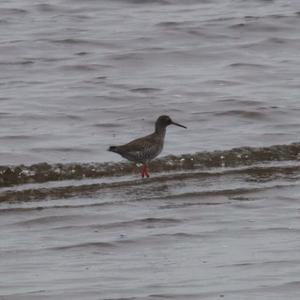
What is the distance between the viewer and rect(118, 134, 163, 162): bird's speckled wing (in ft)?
49.6

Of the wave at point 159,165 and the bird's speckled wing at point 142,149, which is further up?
the bird's speckled wing at point 142,149

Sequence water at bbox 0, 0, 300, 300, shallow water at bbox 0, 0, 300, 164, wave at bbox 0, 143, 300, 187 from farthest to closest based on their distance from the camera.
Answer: shallow water at bbox 0, 0, 300, 164, wave at bbox 0, 143, 300, 187, water at bbox 0, 0, 300, 300

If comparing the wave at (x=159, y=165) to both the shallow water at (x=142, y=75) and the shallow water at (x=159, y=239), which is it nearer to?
the shallow water at (x=142, y=75)

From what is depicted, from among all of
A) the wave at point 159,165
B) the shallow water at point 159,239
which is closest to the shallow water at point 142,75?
the wave at point 159,165

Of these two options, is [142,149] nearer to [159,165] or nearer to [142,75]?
[159,165]

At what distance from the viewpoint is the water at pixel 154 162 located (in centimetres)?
1041

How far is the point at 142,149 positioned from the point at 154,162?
30.3 inches

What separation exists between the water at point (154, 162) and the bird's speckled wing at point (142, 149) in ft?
0.89

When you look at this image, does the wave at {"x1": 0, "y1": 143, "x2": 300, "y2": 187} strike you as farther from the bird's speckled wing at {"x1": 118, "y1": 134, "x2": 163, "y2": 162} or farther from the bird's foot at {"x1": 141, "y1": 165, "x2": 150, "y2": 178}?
the bird's speckled wing at {"x1": 118, "y1": 134, "x2": 163, "y2": 162}

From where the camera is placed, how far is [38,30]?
24422mm

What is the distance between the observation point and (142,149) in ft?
49.9

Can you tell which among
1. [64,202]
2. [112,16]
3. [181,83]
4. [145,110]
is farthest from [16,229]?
[112,16]

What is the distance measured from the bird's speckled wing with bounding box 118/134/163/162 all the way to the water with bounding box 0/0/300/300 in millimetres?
272

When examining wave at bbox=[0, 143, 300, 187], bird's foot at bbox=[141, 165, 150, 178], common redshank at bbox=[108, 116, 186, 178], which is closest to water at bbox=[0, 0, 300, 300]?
wave at bbox=[0, 143, 300, 187]
